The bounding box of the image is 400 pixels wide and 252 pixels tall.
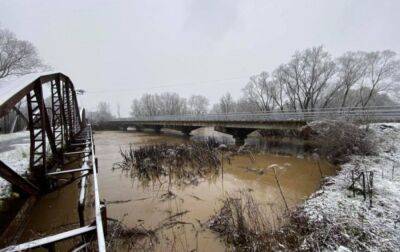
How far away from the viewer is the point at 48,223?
6180mm

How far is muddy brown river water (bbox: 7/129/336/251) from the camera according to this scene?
5.61 meters

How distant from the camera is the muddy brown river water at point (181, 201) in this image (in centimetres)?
561

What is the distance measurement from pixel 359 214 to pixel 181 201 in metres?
5.32

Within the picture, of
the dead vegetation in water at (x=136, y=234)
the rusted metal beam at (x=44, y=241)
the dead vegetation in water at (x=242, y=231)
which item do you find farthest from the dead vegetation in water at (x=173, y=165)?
the rusted metal beam at (x=44, y=241)

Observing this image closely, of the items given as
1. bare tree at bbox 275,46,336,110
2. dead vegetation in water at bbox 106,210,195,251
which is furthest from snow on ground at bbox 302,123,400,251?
bare tree at bbox 275,46,336,110

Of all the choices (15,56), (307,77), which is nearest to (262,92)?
(307,77)

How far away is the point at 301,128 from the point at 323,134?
348cm

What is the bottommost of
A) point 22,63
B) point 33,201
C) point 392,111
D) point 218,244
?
point 218,244

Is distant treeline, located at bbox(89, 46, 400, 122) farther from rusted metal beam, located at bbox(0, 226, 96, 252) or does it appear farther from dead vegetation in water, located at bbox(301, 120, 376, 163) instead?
rusted metal beam, located at bbox(0, 226, 96, 252)

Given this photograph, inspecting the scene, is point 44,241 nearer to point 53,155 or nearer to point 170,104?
point 53,155

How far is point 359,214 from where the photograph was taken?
5.59 meters

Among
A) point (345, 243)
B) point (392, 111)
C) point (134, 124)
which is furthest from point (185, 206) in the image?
point (134, 124)

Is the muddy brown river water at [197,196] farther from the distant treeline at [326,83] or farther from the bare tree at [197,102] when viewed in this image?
the bare tree at [197,102]

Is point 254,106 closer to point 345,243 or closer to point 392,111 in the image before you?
point 392,111
